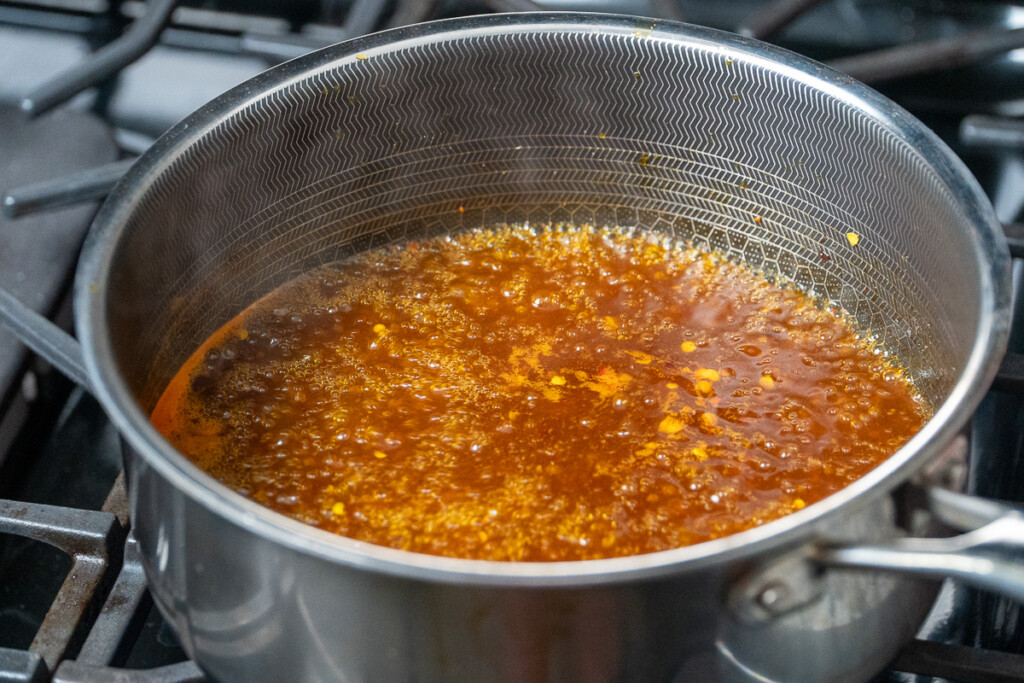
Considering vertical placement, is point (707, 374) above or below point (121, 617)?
above

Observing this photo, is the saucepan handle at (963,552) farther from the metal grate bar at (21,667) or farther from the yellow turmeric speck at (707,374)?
the metal grate bar at (21,667)

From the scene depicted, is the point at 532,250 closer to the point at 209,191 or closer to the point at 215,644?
the point at 209,191

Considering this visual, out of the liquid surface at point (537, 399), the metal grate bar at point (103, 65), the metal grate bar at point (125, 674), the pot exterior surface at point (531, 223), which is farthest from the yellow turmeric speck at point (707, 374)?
the metal grate bar at point (103, 65)

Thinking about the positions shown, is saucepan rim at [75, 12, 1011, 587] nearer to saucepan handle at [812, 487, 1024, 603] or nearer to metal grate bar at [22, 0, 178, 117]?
saucepan handle at [812, 487, 1024, 603]

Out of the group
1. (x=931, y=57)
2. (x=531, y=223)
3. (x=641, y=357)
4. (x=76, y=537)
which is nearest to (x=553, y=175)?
(x=531, y=223)

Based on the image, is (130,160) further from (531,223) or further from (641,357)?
(641,357)

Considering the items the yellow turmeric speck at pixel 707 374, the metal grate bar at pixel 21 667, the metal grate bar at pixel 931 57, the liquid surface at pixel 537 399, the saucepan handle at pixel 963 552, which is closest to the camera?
the saucepan handle at pixel 963 552
